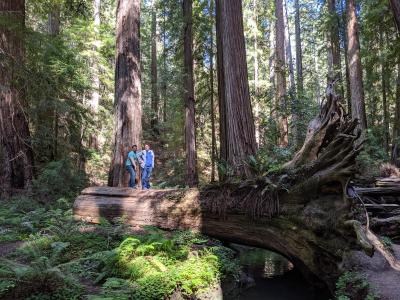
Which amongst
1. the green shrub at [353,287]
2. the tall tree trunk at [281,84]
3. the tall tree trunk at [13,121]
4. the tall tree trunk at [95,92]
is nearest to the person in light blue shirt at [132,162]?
the tall tree trunk at [13,121]

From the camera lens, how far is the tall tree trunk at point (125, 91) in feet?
35.9

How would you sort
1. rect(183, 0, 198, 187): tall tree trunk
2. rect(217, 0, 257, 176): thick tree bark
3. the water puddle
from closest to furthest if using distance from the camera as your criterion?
the water puddle
rect(217, 0, 257, 176): thick tree bark
rect(183, 0, 198, 187): tall tree trunk

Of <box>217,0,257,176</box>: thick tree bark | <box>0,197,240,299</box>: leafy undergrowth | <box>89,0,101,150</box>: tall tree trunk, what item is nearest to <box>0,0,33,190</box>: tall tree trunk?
<box>0,197,240,299</box>: leafy undergrowth

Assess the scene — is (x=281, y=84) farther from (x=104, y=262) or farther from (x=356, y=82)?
(x=104, y=262)

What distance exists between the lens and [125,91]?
1107 centimetres

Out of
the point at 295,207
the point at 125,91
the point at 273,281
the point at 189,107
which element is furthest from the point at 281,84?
the point at 295,207

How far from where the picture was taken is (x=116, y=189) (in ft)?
31.2

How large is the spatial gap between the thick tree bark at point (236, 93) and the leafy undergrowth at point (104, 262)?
2.35 m

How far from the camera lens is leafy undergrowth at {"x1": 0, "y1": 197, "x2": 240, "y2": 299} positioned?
479cm

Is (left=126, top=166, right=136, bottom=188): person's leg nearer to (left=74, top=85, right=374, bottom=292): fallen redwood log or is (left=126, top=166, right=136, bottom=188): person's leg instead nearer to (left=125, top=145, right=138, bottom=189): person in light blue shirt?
(left=125, top=145, right=138, bottom=189): person in light blue shirt

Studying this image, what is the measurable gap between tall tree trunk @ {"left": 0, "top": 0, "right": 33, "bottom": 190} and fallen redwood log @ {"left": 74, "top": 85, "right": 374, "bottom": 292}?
18.4 ft

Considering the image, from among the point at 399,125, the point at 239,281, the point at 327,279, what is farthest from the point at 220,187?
the point at 399,125

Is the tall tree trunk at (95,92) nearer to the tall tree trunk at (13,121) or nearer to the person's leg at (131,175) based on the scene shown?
the tall tree trunk at (13,121)

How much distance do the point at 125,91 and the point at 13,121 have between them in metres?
4.65
